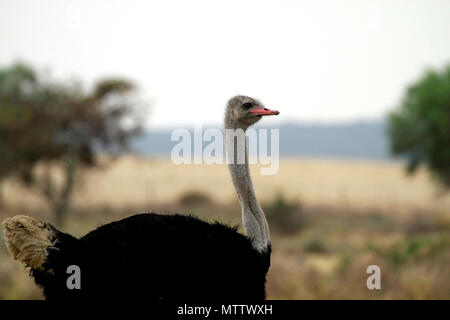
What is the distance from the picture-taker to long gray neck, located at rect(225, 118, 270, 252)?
5.51 meters

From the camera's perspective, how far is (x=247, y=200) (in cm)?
566

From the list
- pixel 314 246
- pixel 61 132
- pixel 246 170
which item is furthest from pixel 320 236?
pixel 246 170

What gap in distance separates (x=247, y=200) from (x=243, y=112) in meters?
0.74

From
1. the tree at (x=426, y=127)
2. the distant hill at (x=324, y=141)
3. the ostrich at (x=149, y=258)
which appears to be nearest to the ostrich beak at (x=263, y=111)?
the ostrich at (x=149, y=258)

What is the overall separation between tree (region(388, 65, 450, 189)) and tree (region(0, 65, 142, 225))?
11.7 meters

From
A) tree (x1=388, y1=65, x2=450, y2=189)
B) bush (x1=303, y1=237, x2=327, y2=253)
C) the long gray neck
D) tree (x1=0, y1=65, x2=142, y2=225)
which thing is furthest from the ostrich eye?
tree (x1=388, y1=65, x2=450, y2=189)

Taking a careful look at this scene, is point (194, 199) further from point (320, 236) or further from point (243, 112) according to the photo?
point (243, 112)

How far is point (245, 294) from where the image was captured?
523 centimetres

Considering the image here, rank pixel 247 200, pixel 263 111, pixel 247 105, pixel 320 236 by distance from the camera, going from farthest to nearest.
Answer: pixel 320 236 → pixel 247 105 → pixel 263 111 → pixel 247 200

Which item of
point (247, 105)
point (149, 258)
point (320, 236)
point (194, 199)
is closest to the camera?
point (149, 258)

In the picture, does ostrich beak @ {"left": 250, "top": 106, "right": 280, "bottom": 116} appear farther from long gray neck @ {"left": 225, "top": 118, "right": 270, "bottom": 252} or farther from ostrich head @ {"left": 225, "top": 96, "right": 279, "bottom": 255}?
long gray neck @ {"left": 225, "top": 118, "right": 270, "bottom": 252}

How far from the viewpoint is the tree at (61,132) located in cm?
2350

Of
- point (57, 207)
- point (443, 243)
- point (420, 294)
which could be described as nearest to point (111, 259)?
point (420, 294)

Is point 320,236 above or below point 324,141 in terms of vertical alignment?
below
